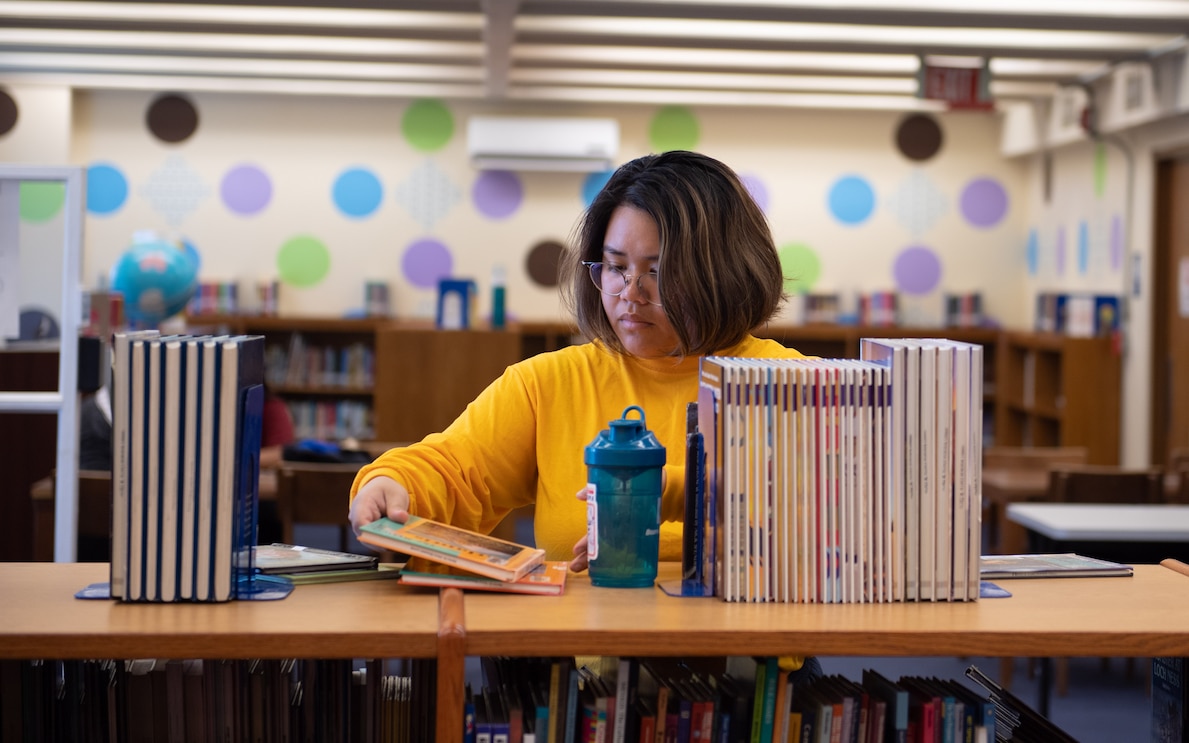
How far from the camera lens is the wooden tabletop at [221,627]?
138 cm

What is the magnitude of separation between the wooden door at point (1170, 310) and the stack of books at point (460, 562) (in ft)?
20.8

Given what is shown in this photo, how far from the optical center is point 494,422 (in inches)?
80.0

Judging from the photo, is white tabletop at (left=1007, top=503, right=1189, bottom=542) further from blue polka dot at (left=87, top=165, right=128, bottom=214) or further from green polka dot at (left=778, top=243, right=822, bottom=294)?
Answer: blue polka dot at (left=87, top=165, right=128, bottom=214)

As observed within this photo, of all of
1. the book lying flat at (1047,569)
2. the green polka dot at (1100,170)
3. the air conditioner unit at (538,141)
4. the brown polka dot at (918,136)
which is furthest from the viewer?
the brown polka dot at (918,136)

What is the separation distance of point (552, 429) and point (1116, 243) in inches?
259

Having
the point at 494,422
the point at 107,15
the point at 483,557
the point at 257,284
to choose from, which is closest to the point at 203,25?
the point at 107,15

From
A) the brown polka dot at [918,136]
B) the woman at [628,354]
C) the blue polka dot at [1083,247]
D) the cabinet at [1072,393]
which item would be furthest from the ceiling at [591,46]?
the woman at [628,354]

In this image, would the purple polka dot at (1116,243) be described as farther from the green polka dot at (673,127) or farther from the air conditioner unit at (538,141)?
the air conditioner unit at (538,141)

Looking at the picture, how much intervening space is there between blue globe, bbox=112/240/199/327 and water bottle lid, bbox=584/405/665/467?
5.05m

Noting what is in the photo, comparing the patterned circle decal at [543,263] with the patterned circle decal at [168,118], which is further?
the patterned circle decal at [543,263]

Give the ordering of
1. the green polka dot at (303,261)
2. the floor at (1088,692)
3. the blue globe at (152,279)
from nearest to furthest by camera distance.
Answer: the floor at (1088,692) < the blue globe at (152,279) < the green polka dot at (303,261)

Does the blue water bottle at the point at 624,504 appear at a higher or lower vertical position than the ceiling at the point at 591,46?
lower

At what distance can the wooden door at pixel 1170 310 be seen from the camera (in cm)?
696

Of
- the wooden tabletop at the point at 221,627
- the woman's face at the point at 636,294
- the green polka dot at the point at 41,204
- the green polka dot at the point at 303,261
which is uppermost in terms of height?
the green polka dot at the point at 41,204
